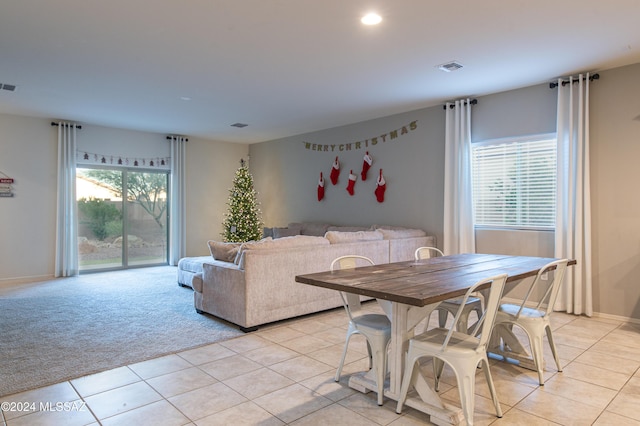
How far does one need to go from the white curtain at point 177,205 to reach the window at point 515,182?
588 cm

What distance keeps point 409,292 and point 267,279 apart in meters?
2.23

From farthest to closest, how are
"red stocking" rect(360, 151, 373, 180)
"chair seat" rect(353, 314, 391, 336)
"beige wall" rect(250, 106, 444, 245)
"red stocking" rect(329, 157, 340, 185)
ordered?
"red stocking" rect(329, 157, 340, 185), "red stocking" rect(360, 151, 373, 180), "beige wall" rect(250, 106, 444, 245), "chair seat" rect(353, 314, 391, 336)

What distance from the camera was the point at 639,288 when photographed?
14.1 ft

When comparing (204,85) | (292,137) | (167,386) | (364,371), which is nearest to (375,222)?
(292,137)

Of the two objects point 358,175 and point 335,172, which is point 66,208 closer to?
point 335,172

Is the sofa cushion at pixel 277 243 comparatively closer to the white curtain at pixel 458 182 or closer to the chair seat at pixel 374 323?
the chair seat at pixel 374 323

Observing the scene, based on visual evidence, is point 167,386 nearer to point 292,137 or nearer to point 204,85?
point 204,85

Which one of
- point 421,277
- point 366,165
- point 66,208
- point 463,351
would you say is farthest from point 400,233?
point 66,208

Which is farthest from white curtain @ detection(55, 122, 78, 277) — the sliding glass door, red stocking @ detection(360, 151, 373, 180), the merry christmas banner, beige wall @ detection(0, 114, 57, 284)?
red stocking @ detection(360, 151, 373, 180)

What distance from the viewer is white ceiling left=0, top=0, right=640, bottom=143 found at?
310 centimetres

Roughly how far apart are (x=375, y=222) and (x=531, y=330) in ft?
13.4

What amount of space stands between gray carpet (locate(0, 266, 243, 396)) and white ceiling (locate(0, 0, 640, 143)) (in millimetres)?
2799

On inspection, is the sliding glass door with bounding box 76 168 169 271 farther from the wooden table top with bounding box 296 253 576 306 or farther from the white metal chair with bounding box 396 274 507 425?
the white metal chair with bounding box 396 274 507 425

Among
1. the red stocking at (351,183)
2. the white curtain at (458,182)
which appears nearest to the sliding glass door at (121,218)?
the red stocking at (351,183)
